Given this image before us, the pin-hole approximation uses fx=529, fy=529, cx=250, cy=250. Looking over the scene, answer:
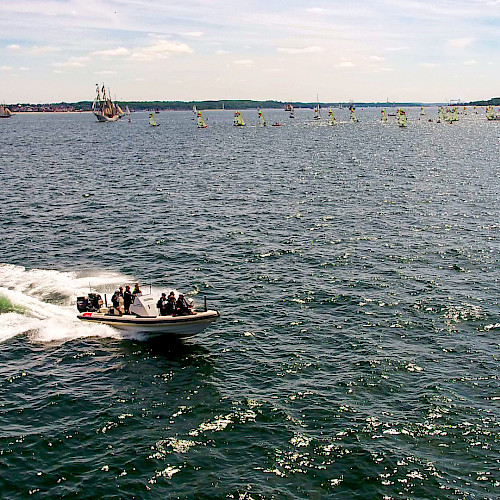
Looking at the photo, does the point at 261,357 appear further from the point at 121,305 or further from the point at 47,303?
the point at 47,303

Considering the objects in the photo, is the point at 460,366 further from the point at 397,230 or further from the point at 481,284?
the point at 397,230

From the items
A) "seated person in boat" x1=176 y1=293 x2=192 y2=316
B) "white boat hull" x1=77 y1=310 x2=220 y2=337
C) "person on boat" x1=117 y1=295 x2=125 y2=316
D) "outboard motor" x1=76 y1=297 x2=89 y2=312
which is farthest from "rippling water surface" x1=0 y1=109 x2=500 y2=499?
"seated person in boat" x1=176 y1=293 x2=192 y2=316

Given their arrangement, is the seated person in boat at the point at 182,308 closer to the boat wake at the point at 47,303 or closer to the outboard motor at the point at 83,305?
the boat wake at the point at 47,303

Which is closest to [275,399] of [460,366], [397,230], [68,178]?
[460,366]

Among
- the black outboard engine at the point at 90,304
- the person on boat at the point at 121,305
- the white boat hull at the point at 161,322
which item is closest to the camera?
the white boat hull at the point at 161,322

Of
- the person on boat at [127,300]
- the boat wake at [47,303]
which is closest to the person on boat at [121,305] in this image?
the person on boat at [127,300]

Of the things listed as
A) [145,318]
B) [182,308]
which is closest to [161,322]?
[145,318]
